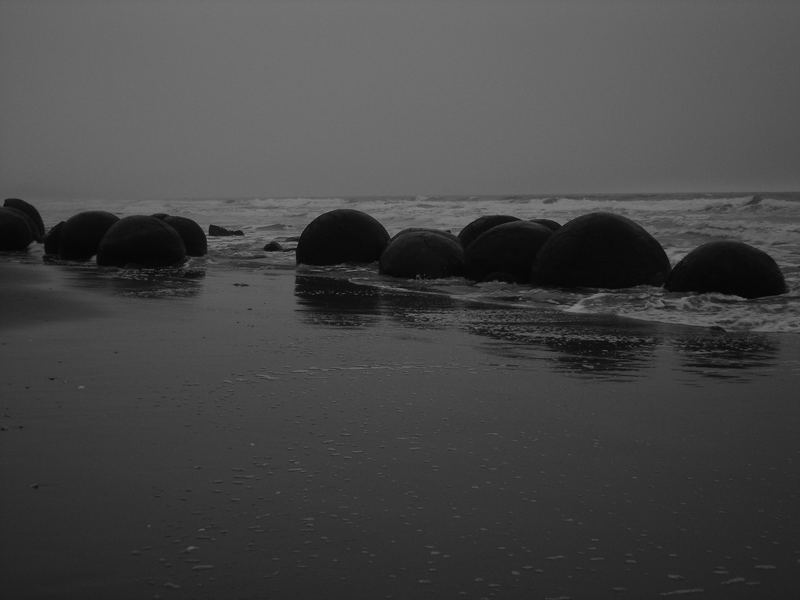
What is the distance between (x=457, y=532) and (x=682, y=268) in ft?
28.9

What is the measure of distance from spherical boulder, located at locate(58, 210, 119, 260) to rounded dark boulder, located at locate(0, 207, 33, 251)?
3.30 metres

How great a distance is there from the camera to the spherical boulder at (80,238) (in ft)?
56.2

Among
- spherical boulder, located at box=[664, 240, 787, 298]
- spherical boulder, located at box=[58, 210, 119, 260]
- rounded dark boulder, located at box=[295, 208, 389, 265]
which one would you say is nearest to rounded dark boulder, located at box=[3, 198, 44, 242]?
spherical boulder, located at box=[58, 210, 119, 260]

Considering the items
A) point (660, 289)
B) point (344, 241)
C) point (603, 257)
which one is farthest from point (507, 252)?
point (344, 241)

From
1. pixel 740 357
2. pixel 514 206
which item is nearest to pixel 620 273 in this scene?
pixel 740 357

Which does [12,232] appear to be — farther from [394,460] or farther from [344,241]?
[394,460]

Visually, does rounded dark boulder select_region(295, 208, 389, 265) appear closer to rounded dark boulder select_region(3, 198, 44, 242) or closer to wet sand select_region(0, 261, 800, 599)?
wet sand select_region(0, 261, 800, 599)

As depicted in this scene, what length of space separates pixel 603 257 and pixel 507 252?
5.35 ft

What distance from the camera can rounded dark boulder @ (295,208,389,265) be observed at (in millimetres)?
15625

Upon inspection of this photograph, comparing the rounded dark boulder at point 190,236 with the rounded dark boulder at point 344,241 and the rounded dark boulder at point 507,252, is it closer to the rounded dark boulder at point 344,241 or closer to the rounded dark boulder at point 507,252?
the rounded dark boulder at point 344,241

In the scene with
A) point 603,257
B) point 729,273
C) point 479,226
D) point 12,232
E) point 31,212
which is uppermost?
point 31,212

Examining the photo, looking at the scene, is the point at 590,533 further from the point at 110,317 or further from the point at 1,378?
the point at 110,317

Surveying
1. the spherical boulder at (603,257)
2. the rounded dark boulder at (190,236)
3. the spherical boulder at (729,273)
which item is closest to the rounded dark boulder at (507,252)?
the spherical boulder at (603,257)

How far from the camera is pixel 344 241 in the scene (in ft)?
51.4
